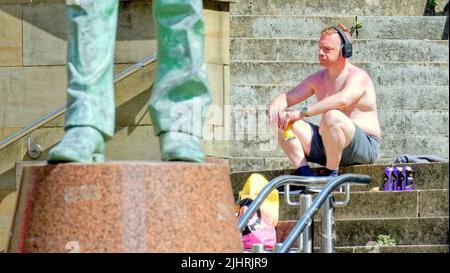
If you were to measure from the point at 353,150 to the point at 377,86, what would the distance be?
298 centimetres

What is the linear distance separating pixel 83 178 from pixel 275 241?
3089mm

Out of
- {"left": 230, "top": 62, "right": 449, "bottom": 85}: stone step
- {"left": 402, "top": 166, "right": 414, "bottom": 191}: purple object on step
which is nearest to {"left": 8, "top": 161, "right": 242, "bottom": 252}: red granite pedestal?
{"left": 402, "top": 166, "right": 414, "bottom": 191}: purple object on step

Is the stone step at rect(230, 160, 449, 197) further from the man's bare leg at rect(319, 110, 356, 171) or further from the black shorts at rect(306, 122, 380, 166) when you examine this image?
the man's bare leg at rect(319, 110, 356, 171)

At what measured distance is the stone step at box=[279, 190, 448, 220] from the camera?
10875 mm

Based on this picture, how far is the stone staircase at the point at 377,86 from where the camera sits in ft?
34.2

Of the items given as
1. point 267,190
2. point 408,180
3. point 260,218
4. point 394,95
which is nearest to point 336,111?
point 408,180

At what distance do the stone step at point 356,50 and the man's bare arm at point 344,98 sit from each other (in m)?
3.36

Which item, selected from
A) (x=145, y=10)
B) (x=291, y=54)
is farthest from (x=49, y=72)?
(x=291, y=54)

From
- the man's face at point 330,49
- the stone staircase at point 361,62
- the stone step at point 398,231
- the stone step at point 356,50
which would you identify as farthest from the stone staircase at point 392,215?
the stone step at point 356,50

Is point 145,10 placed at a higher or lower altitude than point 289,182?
higher

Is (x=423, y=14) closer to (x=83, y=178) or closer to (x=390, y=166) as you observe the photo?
(x=390, y=166)

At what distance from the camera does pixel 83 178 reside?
23.5 feet

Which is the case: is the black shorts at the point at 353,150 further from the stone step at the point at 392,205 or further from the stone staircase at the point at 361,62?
the stone staircase at the point at 361,62

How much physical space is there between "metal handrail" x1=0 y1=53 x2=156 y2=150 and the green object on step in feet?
16.7
